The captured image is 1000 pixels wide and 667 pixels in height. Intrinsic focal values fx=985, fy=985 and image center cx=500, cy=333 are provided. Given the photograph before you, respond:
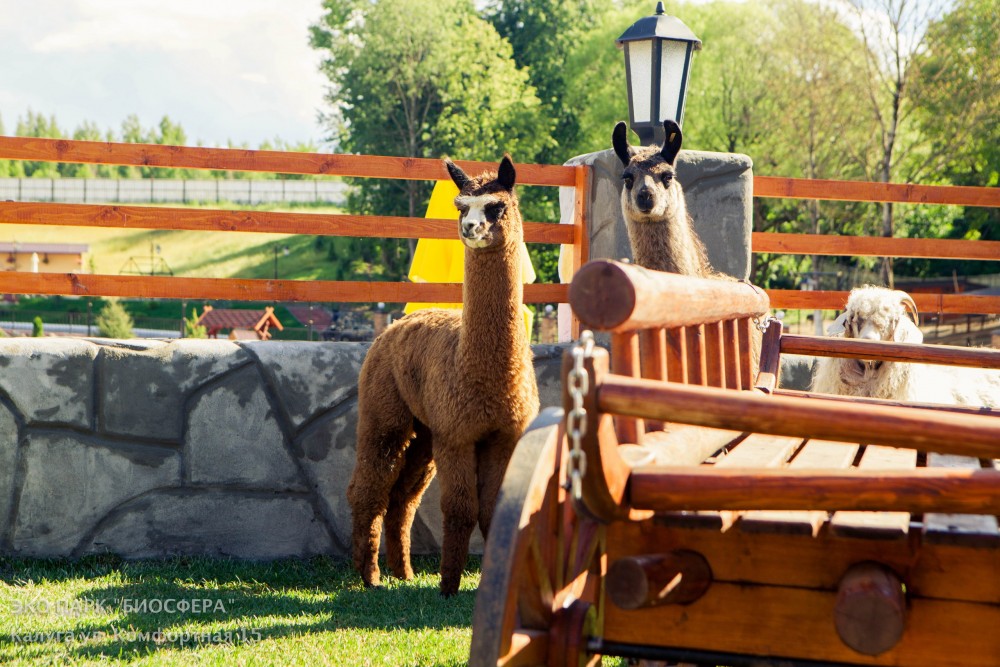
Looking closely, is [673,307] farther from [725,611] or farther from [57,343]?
[57,343]

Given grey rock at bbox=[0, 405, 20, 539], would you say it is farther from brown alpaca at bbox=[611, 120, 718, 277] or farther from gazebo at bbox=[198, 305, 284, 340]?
gazebo at bbox=[198, 305, 284, 340]

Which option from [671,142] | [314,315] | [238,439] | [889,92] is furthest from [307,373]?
[314,315]

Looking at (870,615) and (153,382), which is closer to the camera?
(870,615)

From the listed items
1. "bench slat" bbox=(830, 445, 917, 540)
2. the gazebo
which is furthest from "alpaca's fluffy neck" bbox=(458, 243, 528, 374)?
the gazebo

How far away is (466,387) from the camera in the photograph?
4094 mm

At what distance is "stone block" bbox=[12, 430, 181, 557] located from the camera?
491 cm

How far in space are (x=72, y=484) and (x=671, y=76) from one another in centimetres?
452

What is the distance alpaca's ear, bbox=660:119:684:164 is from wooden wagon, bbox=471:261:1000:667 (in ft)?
9.57

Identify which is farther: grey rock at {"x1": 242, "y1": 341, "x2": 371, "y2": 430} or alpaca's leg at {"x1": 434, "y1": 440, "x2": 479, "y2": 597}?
grey rock at {"x1": 242, "y1": 341, "x2": 371, "y2": 430}

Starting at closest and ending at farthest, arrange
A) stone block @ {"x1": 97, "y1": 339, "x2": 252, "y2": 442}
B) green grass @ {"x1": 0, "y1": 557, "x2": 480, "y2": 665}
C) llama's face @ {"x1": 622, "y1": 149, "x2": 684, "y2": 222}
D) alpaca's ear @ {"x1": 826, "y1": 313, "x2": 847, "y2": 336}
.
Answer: green grass @ {"x1": 0, "y1": 557, "x2": 480, "y2": 665}, llama's face @ {"x1": 622, "y1": 149, "x2": 684, "y2": 222}, stone block @ {"x1": 97, "y1": 339, "x2": 252, "y2": 442}, alpaca's ear @ {"x1": 826, "y1": 313, "x2": 847, "y2": 336}

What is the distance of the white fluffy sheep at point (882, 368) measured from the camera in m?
5.07

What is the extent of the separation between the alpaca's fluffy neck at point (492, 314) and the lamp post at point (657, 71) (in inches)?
113

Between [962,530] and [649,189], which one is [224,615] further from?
[962,530]

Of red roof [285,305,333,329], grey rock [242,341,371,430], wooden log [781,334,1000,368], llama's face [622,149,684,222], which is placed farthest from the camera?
red roof [285,305,333,329]
